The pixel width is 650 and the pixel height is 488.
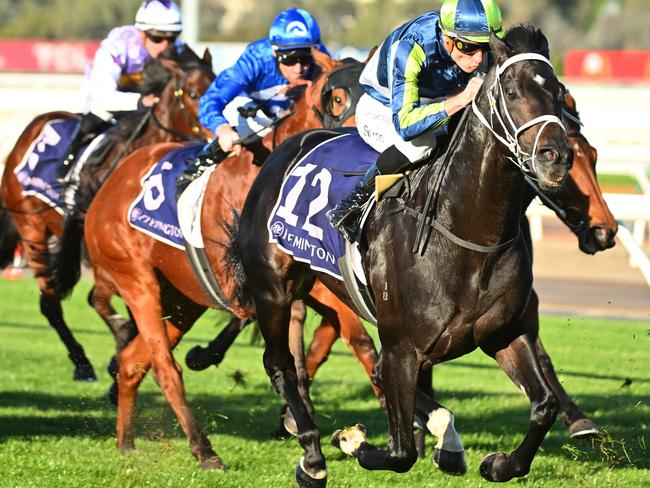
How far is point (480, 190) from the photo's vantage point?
14.7ft

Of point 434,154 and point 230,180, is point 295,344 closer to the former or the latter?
point 230,180

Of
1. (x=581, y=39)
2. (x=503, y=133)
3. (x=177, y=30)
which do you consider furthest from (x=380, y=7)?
(x=503, y=133)

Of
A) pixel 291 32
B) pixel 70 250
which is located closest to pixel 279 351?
pixel 291 32

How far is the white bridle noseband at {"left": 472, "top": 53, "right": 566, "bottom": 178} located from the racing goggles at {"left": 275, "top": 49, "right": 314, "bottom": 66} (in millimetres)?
2520

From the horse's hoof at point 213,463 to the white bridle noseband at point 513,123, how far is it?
2334 mm

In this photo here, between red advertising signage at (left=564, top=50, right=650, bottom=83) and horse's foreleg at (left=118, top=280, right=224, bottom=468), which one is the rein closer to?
horse's foreleg at (left=118, top=280, right=224, bottom=468)

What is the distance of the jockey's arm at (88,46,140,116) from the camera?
8633 mm

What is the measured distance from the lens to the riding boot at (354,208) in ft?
16.3

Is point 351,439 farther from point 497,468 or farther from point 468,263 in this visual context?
point 468,263

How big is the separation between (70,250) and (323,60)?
2351 millimetres

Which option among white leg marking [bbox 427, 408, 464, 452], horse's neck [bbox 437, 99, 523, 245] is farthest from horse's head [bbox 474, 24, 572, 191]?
white leg marking [bbox 427, 408, 464, 452]

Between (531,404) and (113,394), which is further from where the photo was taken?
(113,394)

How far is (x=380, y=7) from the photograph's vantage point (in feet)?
227

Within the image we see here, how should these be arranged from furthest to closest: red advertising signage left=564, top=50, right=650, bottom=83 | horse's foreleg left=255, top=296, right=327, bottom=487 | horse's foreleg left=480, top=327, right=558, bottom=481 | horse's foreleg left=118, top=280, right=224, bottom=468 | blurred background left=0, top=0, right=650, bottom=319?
red advertising signage left=564, top=50, right=650, bottom=83 < blurred background left=0, top=0, right=650, bottom=319 < horse's foreleg left=118, top=280, right=224, bottom=468 < horse's foreleg left=255, top=296, right=327, bottom=487 < horse's foreleg left=480, top=327, right=558, bottom=481
